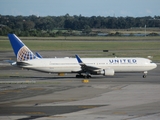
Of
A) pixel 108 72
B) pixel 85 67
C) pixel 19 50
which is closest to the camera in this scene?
pixel 108 72

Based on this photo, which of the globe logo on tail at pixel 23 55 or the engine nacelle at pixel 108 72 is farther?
the globe logo on tail at pixel 23 55

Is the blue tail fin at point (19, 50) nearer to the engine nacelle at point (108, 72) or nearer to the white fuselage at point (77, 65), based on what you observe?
the white fuselage at point (77, 65)

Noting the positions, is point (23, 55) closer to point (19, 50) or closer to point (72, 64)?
point (19, 50)

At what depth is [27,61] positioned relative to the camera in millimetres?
62781

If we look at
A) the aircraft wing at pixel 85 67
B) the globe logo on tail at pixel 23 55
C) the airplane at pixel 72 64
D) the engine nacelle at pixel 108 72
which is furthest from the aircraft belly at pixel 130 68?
the globe logo on tail at pixel 23 55

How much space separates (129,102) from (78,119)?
8.77m

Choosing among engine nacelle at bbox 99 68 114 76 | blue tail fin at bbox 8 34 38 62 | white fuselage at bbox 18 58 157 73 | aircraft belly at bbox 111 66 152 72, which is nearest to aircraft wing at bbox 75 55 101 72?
white fuselage at bbox 18 58 157 73

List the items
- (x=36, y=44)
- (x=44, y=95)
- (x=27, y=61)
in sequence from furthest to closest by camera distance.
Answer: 1. (x=36, y=44)
2. (x=27, y=61)
3. (x=44, y=95)

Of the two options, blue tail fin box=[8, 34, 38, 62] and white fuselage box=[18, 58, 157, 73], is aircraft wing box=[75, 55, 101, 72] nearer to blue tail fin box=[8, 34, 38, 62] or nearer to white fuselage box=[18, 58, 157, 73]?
white fuselage box=[18, 58, 157, 73]

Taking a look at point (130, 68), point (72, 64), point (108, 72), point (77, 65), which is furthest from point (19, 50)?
point (130, 68)

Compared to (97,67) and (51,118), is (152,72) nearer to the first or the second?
(97,67)

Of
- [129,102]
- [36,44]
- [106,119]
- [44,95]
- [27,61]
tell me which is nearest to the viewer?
[106,119]

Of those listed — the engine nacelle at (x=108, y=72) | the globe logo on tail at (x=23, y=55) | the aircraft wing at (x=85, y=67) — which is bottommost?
the engine nacelle at (x=108, y=72)

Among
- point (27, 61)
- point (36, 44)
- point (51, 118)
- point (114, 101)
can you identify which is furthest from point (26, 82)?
point (36, 44)
